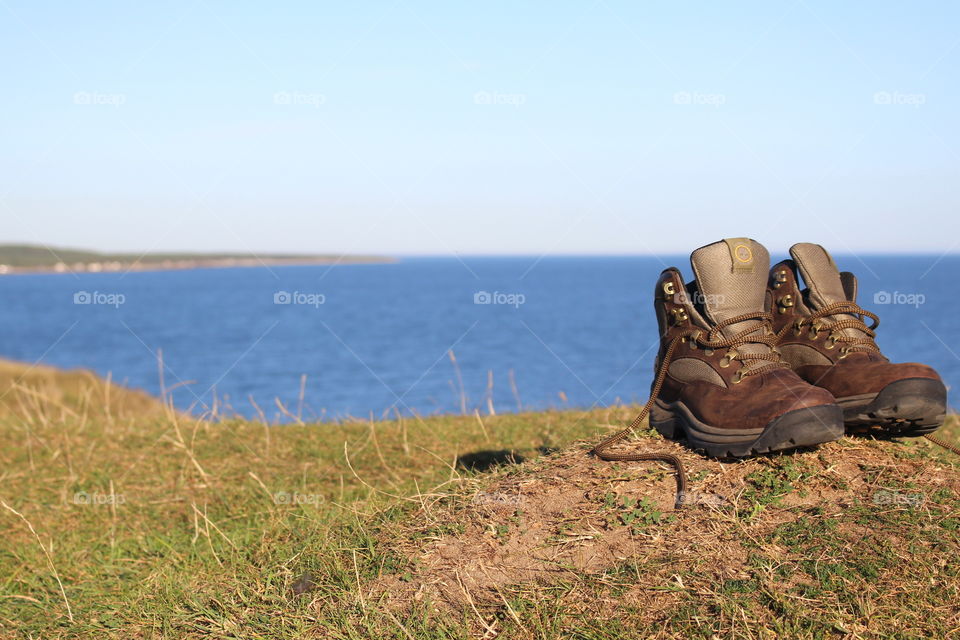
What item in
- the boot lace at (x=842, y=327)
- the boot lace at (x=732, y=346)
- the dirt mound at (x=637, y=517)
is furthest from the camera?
the boot lace at (x=842, y=327)

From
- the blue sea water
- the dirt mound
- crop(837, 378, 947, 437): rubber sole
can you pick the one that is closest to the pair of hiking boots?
crop(837, 378, 947, 437): rubber sole

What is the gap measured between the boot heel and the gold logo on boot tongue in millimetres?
844

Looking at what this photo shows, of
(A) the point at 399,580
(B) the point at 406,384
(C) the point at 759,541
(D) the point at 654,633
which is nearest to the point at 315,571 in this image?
(A) the point at 399,580

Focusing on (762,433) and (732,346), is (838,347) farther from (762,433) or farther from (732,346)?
(762,433)

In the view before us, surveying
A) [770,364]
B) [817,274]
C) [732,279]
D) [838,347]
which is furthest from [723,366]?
[817,274]

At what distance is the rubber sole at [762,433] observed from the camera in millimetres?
3533

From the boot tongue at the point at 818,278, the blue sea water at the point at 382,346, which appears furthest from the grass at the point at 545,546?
the blue sea water at the point at 382,346

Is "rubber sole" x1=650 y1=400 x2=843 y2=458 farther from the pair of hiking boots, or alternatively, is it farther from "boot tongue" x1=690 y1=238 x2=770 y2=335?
"boot tongue" x1=690 y1=238 x2=770 y2=335

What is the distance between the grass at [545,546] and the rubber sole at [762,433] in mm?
132

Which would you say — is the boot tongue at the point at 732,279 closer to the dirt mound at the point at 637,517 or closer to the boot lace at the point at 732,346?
the boot lace at the point at 732,346

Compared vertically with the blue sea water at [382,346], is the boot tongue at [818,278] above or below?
above

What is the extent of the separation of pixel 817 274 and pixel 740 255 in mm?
566

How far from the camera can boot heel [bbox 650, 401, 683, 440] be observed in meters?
4.26

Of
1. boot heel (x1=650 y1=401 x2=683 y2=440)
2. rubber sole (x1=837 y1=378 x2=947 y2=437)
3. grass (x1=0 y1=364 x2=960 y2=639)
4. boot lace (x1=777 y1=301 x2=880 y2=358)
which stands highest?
boot lace (x1=777 y1=301 x2=880 y2=358)
